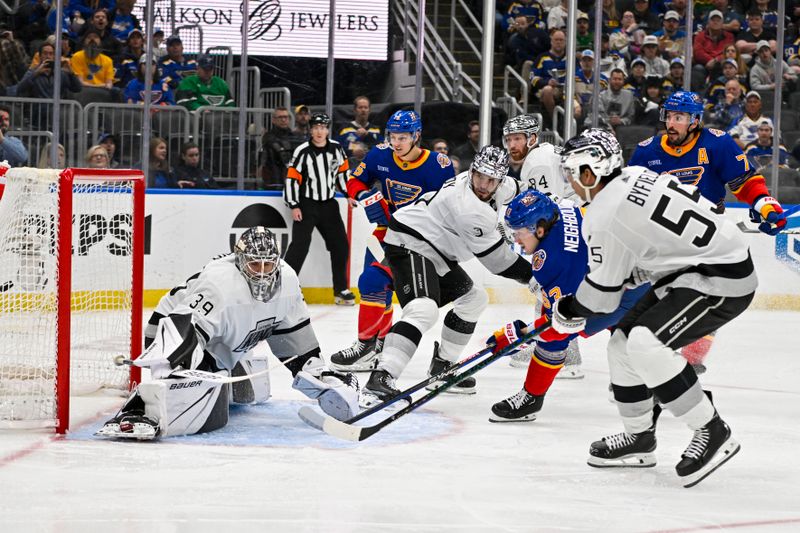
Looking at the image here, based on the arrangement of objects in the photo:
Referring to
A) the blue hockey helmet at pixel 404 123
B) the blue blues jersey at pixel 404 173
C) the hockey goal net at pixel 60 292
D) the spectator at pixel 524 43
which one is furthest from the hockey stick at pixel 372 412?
the spectator at pixel 524 43

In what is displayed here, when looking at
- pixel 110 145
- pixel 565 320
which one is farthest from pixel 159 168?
pixel 565 320

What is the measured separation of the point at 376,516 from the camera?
302cm

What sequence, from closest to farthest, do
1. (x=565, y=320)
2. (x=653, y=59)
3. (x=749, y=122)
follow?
(x=565, y=320) < (x=749, y=122) < (x=653, y=59)

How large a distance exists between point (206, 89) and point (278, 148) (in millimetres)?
612

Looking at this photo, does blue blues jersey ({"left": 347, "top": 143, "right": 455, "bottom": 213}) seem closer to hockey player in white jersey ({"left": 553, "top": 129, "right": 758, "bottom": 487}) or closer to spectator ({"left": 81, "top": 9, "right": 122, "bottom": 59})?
spectator ({"left": 81, "top": 9, "right": 122, "bottom": 59})

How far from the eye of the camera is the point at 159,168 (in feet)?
25.1

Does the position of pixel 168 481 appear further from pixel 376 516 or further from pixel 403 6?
pixel 403 6

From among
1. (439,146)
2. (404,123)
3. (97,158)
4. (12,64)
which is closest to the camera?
(404,123)

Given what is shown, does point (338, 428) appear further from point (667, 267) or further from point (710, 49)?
point (710, 49)

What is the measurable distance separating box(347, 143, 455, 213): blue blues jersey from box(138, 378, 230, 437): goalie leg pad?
2318 millimetres

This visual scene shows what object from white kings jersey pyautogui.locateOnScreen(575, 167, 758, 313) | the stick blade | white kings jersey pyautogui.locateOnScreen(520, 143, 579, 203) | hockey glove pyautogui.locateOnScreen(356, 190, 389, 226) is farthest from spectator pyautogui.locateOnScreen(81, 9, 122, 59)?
white kings jersey pyautogui.locateOnScreen(575, 167, 758, 313)

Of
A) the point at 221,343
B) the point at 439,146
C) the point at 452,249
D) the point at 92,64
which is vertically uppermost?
the point at 92,64

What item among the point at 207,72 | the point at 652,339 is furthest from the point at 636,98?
the point at 652,339

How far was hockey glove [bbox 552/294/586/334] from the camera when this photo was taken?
3.59 m
